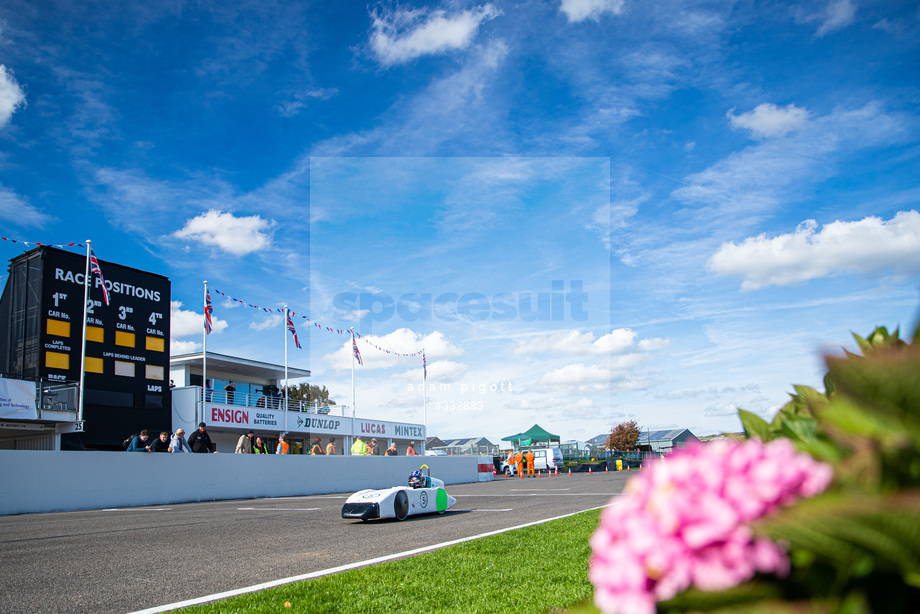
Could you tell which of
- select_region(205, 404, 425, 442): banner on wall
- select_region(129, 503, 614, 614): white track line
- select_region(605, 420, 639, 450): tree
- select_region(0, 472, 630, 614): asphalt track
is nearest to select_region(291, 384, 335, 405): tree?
select_region(205, 404, 425, 442): banner on wall

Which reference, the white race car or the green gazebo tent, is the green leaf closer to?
the white race car

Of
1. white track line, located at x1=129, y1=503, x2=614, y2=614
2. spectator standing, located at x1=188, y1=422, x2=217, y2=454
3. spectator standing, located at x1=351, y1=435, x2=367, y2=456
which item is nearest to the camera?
white track line, located at x1=129, y1=503, x2=614, y2=614

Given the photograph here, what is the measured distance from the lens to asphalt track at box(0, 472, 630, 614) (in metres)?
5.05

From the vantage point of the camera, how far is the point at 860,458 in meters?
0.62

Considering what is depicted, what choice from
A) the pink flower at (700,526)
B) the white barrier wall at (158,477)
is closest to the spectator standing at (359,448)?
the white barrier wall at (158,477)

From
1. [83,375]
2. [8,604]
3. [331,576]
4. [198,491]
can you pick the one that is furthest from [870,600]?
[83,375]

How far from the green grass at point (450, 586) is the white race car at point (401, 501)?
150 inches

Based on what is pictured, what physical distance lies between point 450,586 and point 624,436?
2367 inches

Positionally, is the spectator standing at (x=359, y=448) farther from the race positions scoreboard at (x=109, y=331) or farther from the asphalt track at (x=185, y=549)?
the race positions scoreboard at (x=109, y=331)

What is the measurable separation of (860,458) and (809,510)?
0.09 meters

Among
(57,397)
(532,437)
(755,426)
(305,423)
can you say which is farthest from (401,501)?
(532,437)

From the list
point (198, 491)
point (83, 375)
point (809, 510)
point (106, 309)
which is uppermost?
point (106, 309)

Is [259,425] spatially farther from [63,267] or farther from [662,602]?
[662,602]

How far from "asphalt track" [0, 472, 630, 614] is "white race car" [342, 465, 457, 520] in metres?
0.19
